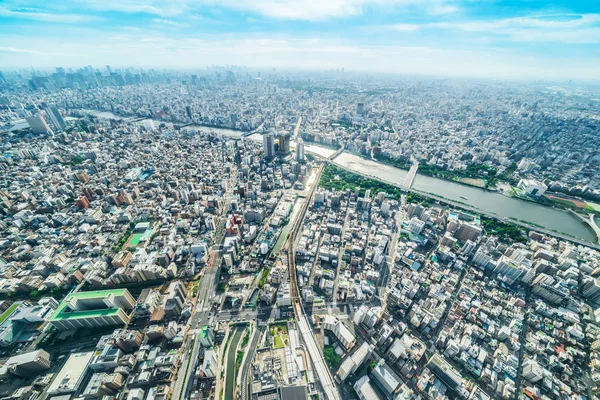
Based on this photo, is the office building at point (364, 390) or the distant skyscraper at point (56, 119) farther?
the distant skyscraper at point (56, 119)

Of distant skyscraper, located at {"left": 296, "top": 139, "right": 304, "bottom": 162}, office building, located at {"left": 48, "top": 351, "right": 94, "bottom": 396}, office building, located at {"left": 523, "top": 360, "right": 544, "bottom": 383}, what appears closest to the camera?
office building, located at {"left": 48, "top": 351, "right": 94, "bottom": 396}

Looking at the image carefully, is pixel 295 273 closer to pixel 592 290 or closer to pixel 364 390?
pixel 364 390

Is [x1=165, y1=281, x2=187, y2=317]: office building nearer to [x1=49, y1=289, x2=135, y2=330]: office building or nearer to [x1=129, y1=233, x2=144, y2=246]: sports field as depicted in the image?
[x1=49, y1=289, x2=135, y2=330]: office building

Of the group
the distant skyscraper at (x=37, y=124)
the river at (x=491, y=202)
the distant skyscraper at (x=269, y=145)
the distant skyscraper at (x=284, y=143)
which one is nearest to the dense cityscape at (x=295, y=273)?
the river at (x=491, y=202)

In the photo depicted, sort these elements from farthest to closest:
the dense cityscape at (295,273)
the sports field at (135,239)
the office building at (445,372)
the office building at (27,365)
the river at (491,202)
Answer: the river at (491,202) → the sports field at (135,239) → the dense cityscape at (295,273) → the office building at (27,365) → the office building at (445,372)

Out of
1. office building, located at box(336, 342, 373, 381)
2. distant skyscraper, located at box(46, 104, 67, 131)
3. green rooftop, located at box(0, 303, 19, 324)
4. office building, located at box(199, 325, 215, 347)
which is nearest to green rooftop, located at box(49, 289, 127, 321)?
green rooftop, located at box(0, 303, 19, 324)

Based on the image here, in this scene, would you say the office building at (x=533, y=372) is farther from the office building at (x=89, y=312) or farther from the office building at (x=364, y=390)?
the office building at (x=89, y=312)
